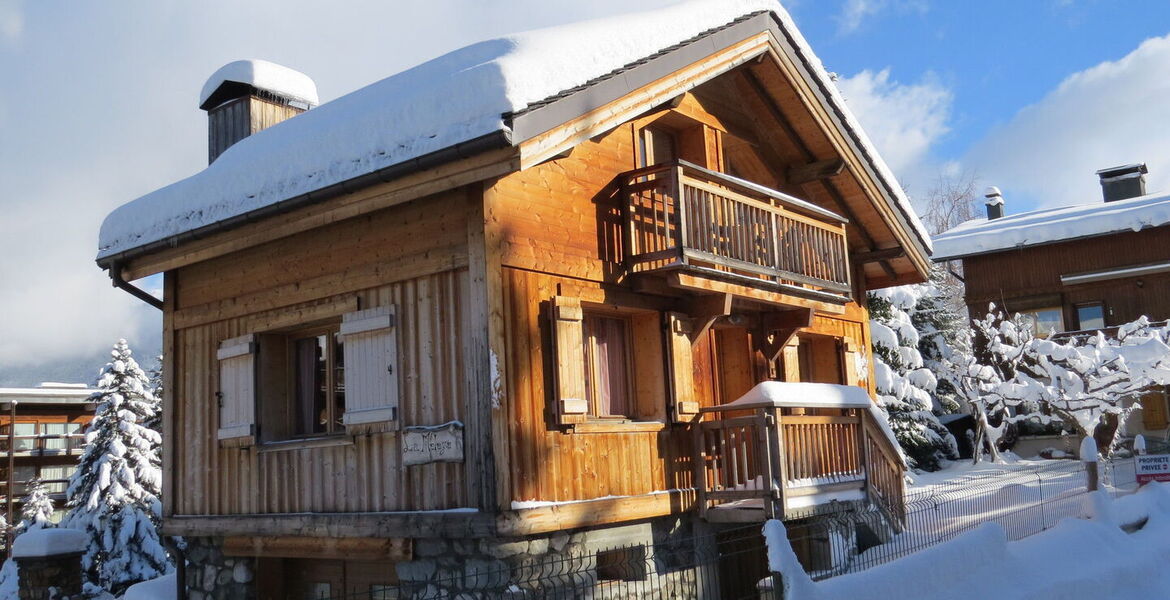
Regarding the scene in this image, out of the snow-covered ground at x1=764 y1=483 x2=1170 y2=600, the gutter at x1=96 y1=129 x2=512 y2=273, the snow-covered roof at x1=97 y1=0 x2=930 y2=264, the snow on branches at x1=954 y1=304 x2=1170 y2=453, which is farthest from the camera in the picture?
the snow on branches at x1=954 y1=304 x2=1170 y2=453

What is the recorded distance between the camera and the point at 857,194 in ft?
47.3

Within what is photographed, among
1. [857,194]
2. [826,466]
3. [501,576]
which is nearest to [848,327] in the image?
[857,194]

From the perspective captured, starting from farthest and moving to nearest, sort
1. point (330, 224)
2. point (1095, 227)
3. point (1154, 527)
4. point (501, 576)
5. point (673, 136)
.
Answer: point (1095, 227), point (1154, 527), point (673, 136), point (330, 224), point (501, 576)

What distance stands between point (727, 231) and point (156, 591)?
26.8 ft

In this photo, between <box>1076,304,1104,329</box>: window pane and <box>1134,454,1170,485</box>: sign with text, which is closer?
<box>1134,454,1170,485</box>: sign with text

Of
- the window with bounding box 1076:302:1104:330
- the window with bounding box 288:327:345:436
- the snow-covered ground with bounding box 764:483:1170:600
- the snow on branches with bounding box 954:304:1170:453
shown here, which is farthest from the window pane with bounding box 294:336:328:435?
the window with bounding box 1076:302:1104:330

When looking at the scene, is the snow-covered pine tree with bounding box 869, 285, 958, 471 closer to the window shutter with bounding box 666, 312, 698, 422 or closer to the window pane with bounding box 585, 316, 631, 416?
the window shutter with bounding box 666, 312, 698, 422

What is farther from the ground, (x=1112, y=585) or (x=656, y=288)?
(x=656, y=288)

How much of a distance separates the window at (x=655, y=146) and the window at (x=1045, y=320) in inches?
947

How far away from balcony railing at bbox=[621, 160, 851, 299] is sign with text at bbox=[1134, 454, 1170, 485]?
251 inches

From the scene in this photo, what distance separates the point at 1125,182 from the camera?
36594 millimetres

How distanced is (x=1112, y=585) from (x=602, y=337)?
622 cm

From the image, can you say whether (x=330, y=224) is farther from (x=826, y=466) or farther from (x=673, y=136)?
(x=826, y=466)

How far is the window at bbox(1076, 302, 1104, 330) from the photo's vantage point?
32.2m
